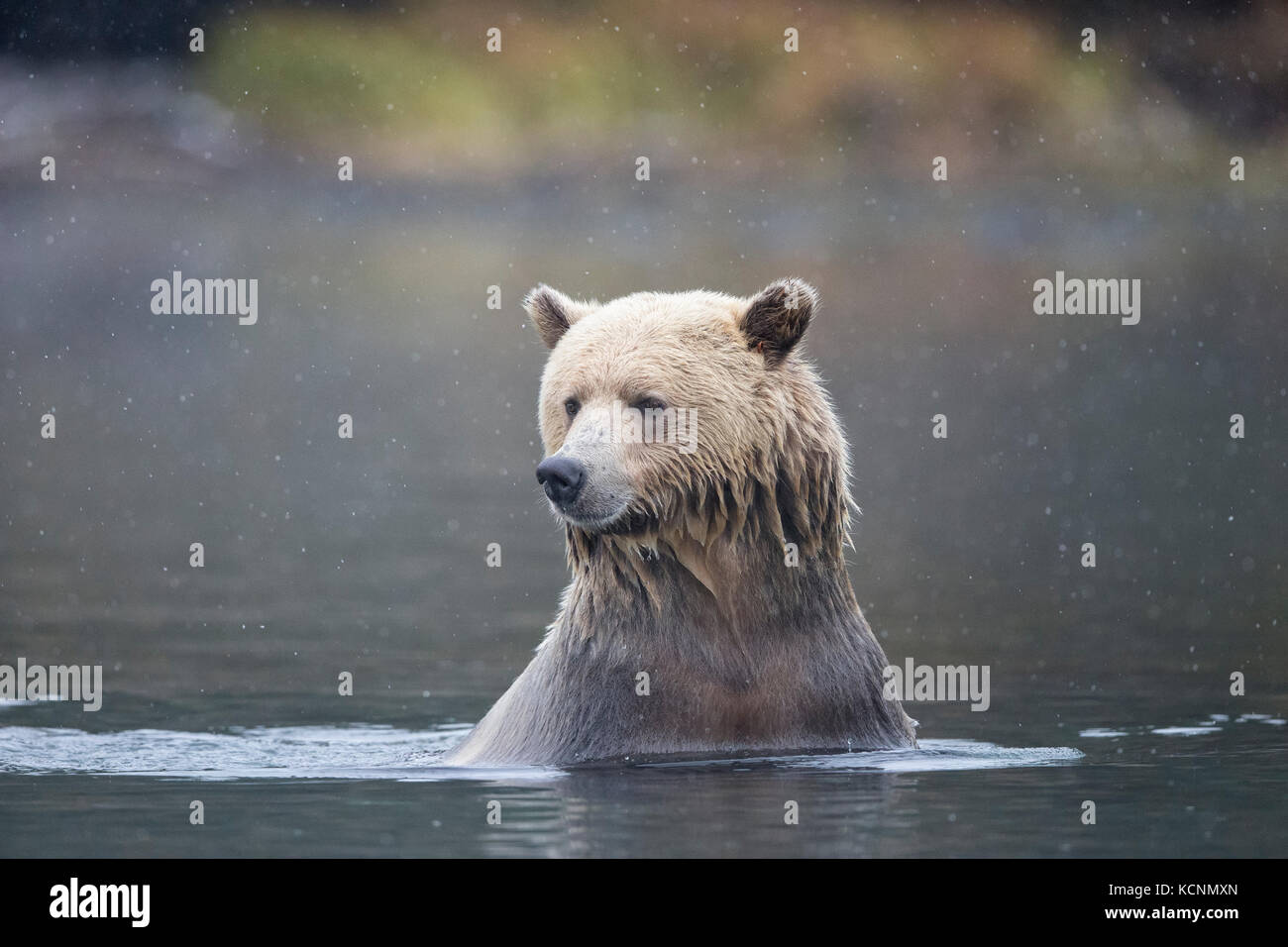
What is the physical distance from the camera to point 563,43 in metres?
76.1

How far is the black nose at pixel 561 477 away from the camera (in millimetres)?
9320

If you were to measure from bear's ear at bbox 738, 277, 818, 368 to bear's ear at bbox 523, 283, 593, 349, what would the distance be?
96 cm

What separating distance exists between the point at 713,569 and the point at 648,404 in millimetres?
869

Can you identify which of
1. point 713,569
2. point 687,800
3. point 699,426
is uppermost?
point 699,426

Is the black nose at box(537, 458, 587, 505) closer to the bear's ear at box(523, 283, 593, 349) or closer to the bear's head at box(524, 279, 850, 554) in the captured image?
the bear's head at box(524, 279, 850, 554)

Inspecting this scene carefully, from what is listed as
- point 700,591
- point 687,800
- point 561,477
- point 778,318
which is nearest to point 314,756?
point 700,591

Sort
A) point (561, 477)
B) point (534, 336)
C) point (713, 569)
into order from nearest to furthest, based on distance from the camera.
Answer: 1. point (561, 477)
2. point (713, 569)
3. point (534, 336)

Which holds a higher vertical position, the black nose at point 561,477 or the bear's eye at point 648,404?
the bear's eye at point 648,404

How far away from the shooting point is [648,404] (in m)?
9.91

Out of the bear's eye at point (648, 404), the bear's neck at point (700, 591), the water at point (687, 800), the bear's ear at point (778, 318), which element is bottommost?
the water at point (687, 800)

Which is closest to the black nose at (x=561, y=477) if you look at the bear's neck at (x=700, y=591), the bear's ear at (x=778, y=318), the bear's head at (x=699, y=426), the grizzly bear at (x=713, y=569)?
the bear's head at (x=699, y=426)

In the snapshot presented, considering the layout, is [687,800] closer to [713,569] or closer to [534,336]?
[713,569]

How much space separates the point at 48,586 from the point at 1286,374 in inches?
960

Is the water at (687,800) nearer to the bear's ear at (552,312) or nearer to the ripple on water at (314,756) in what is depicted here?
the ripple on water at (314,756)
